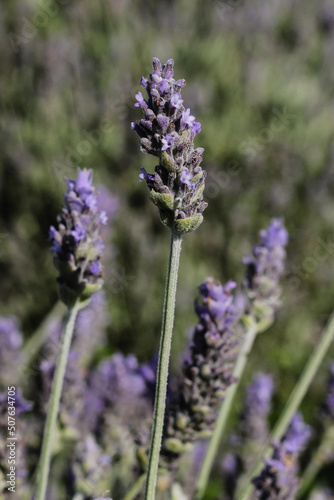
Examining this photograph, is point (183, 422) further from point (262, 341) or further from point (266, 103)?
point (266, 103)

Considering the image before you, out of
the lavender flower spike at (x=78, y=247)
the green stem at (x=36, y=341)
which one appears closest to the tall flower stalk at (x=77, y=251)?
the lavender flower spike at (x=78, y=247)

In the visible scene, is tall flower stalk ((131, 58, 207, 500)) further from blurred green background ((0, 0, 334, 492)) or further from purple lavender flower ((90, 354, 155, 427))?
blurred green background ((0, 0, 334, 492))

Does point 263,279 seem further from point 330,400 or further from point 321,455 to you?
point 321,455

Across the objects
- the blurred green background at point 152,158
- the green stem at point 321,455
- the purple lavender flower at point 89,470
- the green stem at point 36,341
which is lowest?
the purple lavender flower at point 89,470

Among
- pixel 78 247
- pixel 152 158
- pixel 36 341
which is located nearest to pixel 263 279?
pixel 78 247

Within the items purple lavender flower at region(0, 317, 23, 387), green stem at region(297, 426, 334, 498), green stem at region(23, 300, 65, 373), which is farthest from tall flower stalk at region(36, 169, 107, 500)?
green stem at region(23, 300, 65, 373)

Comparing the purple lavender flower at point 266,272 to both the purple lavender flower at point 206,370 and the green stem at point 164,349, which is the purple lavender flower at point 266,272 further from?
the green stem at point 164,349
